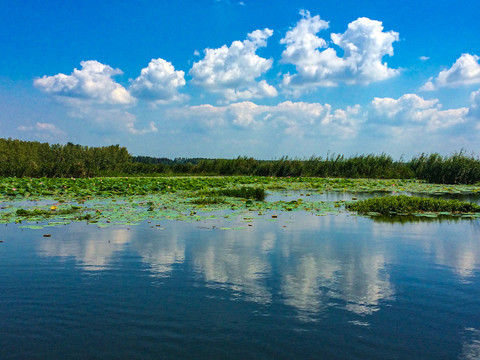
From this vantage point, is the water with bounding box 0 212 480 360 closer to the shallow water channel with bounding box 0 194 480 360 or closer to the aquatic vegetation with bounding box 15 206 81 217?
the shallow water channel with bounding box 0 194 480 360

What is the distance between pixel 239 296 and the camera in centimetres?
593

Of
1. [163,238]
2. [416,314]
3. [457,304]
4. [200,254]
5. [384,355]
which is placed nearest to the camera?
[384,355]

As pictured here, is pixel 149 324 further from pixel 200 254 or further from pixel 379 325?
pixel 200 254

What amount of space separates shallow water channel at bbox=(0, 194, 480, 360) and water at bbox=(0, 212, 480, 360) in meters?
0.02

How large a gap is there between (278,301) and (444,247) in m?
5.87

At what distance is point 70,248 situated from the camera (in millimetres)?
9234

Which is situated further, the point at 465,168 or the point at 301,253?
the point at 465,168

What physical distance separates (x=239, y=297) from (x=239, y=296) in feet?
0.14

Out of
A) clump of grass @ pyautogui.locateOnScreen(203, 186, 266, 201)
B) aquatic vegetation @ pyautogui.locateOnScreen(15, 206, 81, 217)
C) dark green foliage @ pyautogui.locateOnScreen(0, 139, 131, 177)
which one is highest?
dark green foliage @ pyautogui.locateOnScreen(0, 139, 131, 177)

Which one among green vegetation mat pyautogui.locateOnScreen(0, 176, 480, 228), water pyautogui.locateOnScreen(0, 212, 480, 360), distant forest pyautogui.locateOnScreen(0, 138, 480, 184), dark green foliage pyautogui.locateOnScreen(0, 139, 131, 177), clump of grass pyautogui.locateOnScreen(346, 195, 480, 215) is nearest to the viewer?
water pyautogui.locateOnScreen(0, 212, 480, 360)

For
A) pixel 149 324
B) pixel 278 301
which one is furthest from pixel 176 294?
pixel 278 301

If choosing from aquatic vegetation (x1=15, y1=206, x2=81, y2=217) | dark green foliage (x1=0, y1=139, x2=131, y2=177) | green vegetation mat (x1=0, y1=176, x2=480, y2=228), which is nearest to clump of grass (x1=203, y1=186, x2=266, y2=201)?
green vegetation mat (x1=0, y1=176, x2=480, y2=228)

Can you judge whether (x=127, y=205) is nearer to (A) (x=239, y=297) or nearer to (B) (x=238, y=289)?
(B) (x=238, y=289)

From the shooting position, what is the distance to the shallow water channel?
14.6 ft
